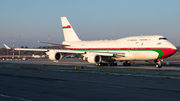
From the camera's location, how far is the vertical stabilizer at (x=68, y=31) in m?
61.1

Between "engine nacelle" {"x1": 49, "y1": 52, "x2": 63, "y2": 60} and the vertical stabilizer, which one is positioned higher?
the vertical stabilizer

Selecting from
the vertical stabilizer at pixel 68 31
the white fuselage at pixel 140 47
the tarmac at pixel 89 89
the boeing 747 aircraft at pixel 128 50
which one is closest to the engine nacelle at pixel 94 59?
the boeing 747 aircraft at pixel 128 50

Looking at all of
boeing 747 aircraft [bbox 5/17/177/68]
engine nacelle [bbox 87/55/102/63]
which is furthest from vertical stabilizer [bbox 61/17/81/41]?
engine nacelle [bbox 87/55/102/63]

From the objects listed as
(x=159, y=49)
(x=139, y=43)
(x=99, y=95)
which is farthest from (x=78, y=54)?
(x=99, y=95)

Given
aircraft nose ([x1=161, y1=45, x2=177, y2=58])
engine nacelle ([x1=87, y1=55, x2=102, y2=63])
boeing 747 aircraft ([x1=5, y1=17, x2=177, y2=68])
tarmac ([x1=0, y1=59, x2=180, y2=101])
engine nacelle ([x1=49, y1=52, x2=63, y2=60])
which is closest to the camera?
tarmac ([x1=0, y1=59, x2=180, y2=101])

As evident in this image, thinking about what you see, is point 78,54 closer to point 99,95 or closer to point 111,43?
point 111,43

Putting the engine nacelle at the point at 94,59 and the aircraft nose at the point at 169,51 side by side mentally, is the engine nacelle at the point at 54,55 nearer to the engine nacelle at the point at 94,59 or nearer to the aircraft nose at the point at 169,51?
the engine nacelle at the point at 94,59

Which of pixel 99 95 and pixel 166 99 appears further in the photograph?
pixel 99 95

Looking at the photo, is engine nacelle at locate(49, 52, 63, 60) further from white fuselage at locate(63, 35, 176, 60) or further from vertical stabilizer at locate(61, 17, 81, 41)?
vertical stabilizer at locate(61, 17, 81, 41)

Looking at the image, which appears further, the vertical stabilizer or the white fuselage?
the vertical stabilizer

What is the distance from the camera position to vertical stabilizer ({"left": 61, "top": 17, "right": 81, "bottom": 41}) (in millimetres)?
61062

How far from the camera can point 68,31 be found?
61375mm

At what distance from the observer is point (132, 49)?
4781 centimetres

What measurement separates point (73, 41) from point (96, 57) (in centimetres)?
1267
